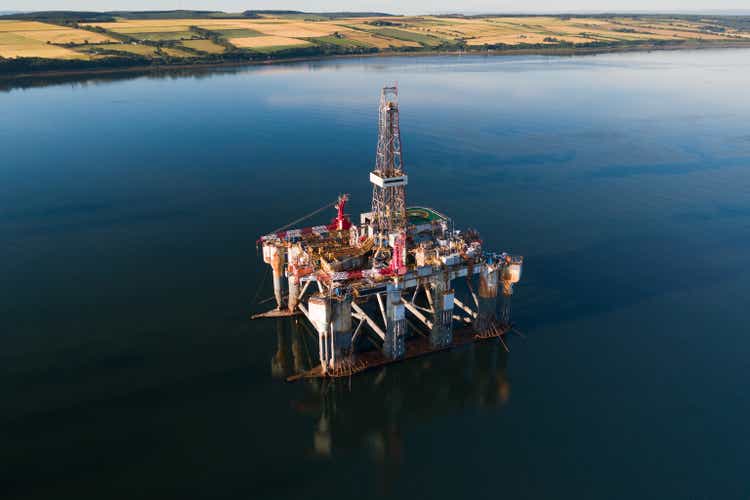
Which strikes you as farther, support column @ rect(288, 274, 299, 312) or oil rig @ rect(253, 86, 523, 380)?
support column @ rect(288, 274, 299, 312)

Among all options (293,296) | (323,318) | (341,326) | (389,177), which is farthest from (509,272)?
(293,296)

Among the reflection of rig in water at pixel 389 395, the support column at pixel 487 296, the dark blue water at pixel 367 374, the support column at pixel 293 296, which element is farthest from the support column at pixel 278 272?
the support column at pixel 487 296

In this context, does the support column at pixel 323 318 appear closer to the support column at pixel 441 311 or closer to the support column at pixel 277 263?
the support column at pixel 441 311

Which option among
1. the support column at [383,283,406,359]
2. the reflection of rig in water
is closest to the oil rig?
the support column at [383,283,406,359]

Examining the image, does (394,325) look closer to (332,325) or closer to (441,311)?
(441,311)

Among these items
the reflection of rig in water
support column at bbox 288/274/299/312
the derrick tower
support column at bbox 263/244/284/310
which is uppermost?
the derrick tower

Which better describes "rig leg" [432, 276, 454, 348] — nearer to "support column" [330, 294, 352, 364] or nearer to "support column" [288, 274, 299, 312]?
"support column" [330, 294, 352, 364]

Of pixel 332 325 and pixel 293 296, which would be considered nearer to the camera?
pixel 332 325
